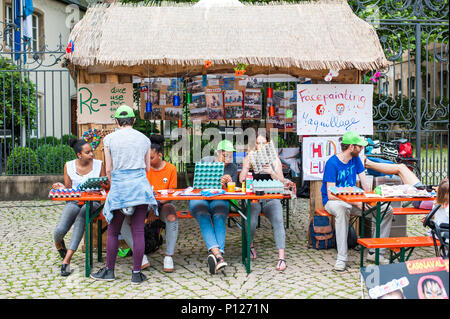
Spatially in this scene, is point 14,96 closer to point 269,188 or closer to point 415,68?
point 269,188

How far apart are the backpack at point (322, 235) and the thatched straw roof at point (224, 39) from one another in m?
1.94

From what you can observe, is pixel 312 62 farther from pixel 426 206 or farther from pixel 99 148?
pixel 99 148

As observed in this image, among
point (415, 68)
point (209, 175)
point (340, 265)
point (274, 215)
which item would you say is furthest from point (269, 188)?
point (415, 68)

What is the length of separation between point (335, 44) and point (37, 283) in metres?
4.51

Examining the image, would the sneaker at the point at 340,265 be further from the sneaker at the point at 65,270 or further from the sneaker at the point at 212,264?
the sneaker at the point at 65,270

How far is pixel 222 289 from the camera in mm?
4707

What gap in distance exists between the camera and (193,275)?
16.9ft

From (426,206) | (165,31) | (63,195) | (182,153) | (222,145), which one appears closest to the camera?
(63,195)

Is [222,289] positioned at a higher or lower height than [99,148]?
lower

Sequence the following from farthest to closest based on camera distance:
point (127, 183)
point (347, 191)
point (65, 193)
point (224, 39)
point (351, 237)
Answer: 1. point (224, 39)
2. point (351, 237)
3. point (347, 191)
4. point (65, 193)
5. point (127, 183)

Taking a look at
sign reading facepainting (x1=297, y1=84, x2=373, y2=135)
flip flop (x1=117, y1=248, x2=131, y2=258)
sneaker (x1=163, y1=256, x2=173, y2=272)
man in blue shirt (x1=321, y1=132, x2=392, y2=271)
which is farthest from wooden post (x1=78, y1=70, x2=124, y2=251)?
man in blue shirt (x1=321, y1=132, x2=392, y2=271)

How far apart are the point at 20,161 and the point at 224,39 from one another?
19.7ft

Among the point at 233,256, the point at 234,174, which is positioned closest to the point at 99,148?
the point at 234,174

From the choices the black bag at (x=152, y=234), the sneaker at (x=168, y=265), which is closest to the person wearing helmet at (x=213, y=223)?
the sneaker at (x=168, y=265)
